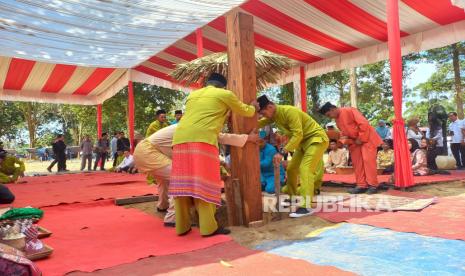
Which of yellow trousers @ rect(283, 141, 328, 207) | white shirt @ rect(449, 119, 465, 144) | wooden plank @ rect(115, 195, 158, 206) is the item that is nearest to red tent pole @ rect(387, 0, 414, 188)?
yellow trousers @ rect(283, 141, 328, 207)

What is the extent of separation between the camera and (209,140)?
3.21m

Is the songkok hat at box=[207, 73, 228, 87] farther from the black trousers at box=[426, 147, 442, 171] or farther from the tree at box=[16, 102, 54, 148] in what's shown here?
the tree at box=[16, 102, 54, 148]

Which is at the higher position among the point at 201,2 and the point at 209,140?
the point at 201,2

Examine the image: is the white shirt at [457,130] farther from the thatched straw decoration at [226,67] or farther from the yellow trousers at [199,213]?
the yellow trousers at [199,213]

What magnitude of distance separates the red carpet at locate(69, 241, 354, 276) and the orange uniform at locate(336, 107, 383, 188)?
300 centimetres

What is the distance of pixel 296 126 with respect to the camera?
398 centimetres

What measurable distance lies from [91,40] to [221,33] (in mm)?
2670

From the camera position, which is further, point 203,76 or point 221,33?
point 221,33

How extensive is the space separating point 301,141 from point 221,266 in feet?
7.50

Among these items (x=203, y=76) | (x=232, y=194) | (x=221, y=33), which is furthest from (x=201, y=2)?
(x=232, y=194)

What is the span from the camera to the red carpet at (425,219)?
2890mm

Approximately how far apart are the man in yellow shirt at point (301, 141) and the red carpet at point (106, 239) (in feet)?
3.93

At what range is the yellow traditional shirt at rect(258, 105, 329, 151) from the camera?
13.0 feet

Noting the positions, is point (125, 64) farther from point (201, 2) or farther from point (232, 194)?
point (232, 194)
